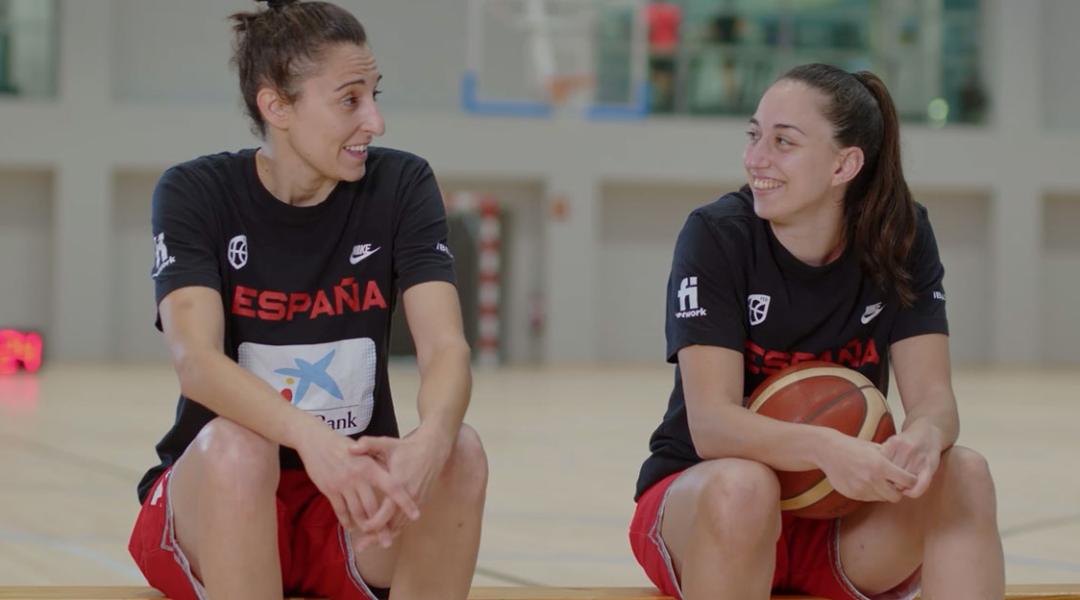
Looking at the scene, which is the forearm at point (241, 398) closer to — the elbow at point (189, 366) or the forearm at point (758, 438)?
the elbow at point (189, 366)

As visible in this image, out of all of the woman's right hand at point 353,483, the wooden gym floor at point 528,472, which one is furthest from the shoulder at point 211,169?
the wooden gym floor at point 528,472

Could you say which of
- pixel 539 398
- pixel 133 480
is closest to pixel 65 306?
pixel 539 398

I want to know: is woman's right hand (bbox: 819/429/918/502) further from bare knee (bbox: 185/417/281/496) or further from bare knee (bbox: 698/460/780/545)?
bare knee (bbox: 185/417/281/496)

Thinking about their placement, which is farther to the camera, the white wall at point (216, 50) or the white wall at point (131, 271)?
the white wall at point (131, 271)

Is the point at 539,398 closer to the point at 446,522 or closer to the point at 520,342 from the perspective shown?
the point at 520,342

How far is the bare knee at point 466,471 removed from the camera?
2430 mm

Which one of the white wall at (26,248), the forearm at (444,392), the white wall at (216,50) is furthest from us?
the white wall at (216,50)

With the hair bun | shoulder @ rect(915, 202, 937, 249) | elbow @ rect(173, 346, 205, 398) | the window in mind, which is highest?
the window

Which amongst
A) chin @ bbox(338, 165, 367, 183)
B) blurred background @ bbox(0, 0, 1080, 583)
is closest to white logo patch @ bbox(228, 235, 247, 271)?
chin @ bbox(338, 165, 367, 183)

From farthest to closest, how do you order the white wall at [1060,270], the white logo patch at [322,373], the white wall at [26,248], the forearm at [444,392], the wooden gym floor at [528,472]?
the white wall at [1060,270] < the white wall at [26,248] < the wooden gym floor at [528,472] < the white logo patch at [322,373] < the forearm at [444,392]

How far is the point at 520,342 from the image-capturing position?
715 inches

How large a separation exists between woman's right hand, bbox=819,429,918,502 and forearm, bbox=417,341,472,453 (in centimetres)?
66

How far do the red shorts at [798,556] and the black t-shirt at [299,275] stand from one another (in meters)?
0.56

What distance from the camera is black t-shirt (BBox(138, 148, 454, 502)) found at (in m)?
2.65
